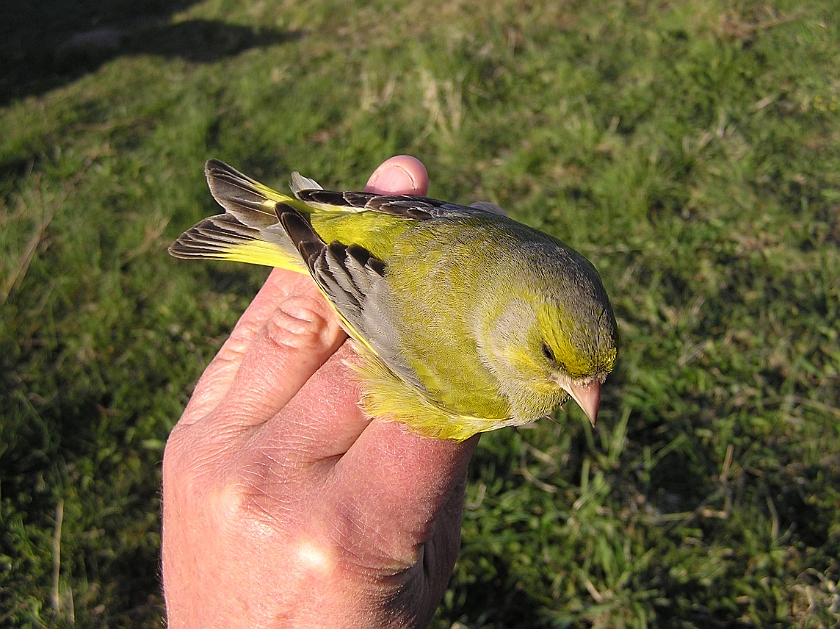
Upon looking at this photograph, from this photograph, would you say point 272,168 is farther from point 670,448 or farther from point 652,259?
point 670,448

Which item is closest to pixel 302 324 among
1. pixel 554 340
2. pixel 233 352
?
pixel 233 352

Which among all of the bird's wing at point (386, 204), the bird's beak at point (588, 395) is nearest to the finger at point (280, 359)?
the bird's wing at point (386, 204)

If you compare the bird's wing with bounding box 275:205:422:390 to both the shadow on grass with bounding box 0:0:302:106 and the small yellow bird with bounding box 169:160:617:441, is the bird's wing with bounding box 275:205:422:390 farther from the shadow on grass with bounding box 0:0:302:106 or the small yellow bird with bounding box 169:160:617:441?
the shadow on grass with bounding box 0:0:302:106

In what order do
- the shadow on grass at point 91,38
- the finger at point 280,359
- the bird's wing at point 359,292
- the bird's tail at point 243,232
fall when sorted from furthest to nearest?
1. the shadow on grass at point 91,38
2. the bird's tail at point 243,232
3. the bird's wing at point 359,292
4. the finger at point 280,359

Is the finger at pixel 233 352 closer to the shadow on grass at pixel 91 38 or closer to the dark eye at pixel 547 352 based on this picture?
the dark eye at pixel 547 352

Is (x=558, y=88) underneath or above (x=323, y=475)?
underneath

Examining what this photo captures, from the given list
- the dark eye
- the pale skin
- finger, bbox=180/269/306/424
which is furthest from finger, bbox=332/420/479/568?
finger, bbox=180/269/306/424

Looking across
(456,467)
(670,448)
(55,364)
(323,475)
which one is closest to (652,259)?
(670,448)
